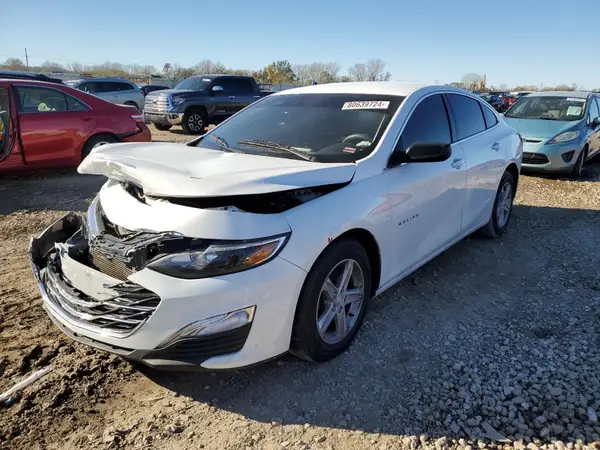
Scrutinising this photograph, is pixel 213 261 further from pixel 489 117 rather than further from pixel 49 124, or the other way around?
pixel 49 124

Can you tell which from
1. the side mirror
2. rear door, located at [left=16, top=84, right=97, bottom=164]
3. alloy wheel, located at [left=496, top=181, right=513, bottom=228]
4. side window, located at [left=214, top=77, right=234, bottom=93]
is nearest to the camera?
the side mirror

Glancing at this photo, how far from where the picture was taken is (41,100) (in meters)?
7.26

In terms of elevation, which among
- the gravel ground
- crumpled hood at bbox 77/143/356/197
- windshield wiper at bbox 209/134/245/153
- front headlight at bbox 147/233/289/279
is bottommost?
the gravel ground

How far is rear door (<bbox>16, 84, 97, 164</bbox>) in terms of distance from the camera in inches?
276

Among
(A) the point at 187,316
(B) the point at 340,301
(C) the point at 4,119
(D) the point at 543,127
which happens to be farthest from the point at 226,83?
(A) the point at 187,316

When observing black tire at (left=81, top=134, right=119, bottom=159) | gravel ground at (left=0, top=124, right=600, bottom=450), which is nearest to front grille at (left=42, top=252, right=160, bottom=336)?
gravel ground at (left=0, top=124, right=600, bottom=450)

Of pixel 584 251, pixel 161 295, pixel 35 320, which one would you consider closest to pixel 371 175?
pixel 161 295

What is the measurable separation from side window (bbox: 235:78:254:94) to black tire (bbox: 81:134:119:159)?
332 inches

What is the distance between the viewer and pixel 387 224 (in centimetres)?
316

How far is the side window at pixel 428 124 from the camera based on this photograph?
354 centimetres

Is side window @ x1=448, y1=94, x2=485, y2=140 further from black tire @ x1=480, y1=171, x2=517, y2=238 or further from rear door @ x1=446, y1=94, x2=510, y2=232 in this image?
black tire @ x1=480, y1=171, x2=517, y2=238

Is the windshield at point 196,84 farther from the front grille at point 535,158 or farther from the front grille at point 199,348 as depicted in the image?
the front grille at point 199,348

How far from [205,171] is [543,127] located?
27.5ft

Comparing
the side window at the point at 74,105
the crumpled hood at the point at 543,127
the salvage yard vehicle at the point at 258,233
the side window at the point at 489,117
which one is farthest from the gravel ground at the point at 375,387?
the crumpled hood at the point at 543,127
